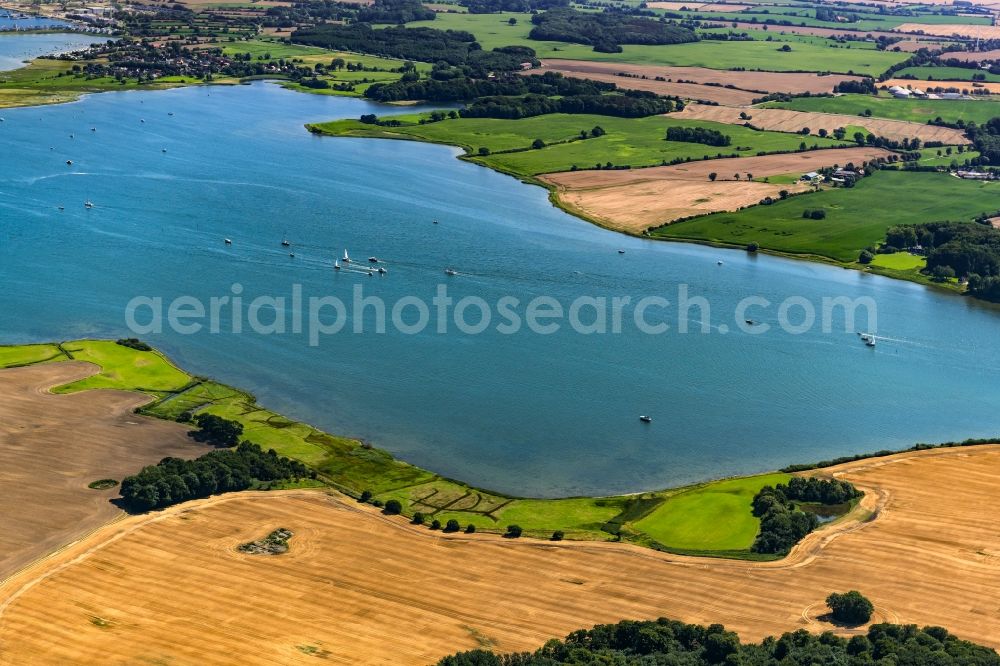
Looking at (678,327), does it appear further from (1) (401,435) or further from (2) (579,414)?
(1) (401,435)

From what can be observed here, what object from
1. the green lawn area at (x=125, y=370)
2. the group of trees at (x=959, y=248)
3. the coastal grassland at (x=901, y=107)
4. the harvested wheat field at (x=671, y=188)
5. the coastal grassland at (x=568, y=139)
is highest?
the coastal grassland at (x=901, y=107)

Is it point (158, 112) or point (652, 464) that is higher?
point (158, 112)

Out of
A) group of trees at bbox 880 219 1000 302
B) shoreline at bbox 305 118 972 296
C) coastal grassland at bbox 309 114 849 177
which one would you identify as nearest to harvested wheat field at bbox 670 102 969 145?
coastal grassland at bbox 309 114 849 177

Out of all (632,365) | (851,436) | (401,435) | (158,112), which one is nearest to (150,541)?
(401,435)

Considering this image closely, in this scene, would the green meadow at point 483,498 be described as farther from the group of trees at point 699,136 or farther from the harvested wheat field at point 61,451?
the group of trees at point 699,136

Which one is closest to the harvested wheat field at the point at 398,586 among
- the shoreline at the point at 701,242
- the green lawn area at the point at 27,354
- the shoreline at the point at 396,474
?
the shoreline at the point at 396,474

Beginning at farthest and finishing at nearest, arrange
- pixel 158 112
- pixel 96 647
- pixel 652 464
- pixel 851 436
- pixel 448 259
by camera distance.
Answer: pixel 158 112 < pixel 448 259 < pixel 851 436 < pixel 652 464 < pixel 96 647

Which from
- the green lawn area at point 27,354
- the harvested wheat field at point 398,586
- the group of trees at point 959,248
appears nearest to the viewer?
the harvested wheat field at point 398,586

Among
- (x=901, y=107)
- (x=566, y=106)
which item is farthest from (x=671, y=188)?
(x=901, y=107)

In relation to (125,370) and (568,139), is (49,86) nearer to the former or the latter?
(568,139)
